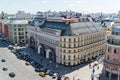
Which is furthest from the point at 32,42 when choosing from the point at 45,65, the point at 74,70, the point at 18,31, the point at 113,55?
the point at 113,55

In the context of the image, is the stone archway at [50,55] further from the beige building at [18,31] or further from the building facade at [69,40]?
the beige building at [18,31]

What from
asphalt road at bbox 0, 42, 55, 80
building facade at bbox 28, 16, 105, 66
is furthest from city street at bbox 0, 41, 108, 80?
building facade at bbox 28, 16, 105, 66

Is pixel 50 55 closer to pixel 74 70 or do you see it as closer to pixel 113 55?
pixel 74 70

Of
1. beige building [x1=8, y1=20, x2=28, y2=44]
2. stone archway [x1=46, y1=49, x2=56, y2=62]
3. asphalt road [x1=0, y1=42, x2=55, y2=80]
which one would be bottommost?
Answer: asphalt road [x1=0, y1=42, x2=55, y2=80]

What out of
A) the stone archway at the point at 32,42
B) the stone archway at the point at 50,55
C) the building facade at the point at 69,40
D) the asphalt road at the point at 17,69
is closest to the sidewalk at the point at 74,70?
the stone archway at the point at 50,55

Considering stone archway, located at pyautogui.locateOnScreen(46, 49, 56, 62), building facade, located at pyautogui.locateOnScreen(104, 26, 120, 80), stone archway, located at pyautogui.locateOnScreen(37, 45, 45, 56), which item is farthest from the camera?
stone archway, located at pyautogui.locateOnScreen(37, 45, 45, 56)

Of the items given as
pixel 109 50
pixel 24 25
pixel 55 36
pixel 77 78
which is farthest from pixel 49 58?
pixel 24 25

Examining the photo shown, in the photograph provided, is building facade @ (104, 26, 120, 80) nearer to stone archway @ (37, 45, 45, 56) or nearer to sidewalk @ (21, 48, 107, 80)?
sidewalk @ (21, 48, 107, 80)
